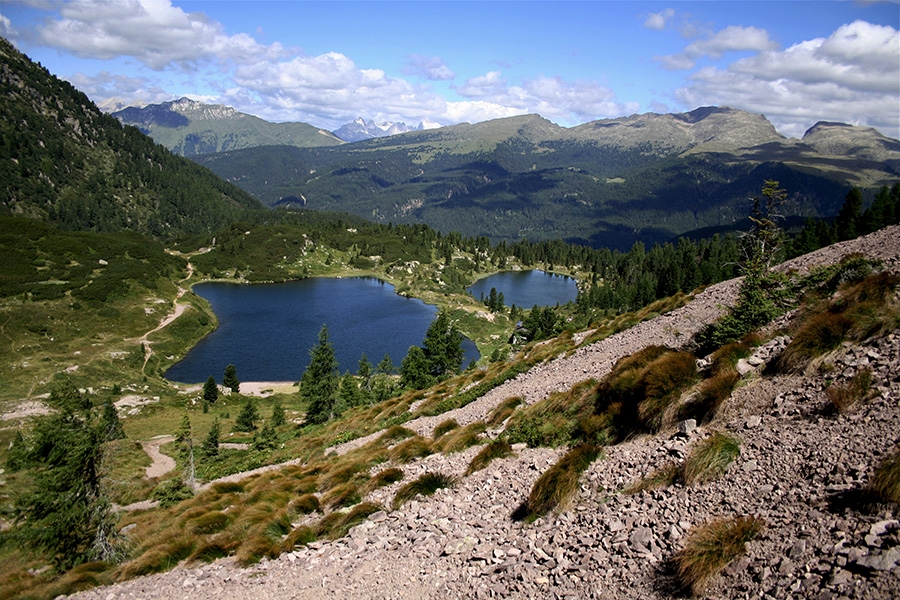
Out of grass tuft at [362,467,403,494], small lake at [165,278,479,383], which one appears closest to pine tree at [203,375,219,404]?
small lake at [165,278,479,383]

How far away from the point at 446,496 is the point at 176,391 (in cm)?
9017

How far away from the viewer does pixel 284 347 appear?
398 feet

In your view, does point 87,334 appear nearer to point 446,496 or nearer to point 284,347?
point 284,347

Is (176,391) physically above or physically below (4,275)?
below

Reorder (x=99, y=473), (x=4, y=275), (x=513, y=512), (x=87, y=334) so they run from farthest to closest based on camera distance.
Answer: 1. (x=4, y=275)
2. (x=87, y=334)
3. (x=99, y=473)
4. (x=513, y=512)

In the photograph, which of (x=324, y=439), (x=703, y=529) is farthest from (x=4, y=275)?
(x=703, y=529)

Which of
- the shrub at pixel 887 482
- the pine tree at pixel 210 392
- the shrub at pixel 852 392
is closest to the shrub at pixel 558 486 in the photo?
the shrub at pixel 852 392

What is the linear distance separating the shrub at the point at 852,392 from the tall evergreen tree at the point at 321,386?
5724 cm

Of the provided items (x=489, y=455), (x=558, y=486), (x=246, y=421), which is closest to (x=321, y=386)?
(x=246, y=421)

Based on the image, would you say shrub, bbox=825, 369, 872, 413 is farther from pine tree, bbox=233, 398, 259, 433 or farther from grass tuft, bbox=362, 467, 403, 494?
pine tree, bbox=233, 398, 259, 433

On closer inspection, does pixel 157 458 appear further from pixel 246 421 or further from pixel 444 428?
pixel 444 428

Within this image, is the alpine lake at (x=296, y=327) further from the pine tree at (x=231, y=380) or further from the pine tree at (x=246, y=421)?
the pine tree at (x=246, y=421)

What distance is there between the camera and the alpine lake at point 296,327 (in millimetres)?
108500

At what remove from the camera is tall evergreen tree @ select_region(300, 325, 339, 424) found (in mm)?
61281
